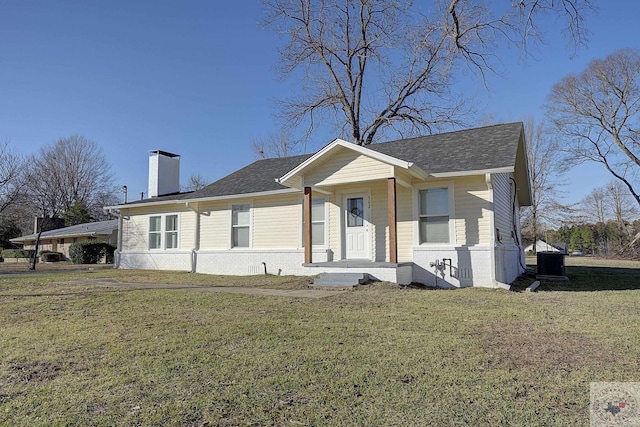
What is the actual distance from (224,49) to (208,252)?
794 centimetres

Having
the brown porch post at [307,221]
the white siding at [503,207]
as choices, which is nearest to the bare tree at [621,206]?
the white siding at [503,207]

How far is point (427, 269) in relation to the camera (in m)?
10.8

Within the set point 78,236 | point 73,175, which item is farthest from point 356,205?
point 73,175

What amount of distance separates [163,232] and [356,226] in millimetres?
8886

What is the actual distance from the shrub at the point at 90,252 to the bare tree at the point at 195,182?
77.9 ft

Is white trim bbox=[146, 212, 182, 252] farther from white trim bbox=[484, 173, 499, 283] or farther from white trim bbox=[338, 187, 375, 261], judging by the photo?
white trim bbox=[484, 173, 499, 283]

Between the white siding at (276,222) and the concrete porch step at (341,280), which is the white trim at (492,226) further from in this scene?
the white siding at (276,222)

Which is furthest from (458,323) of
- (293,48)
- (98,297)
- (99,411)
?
(293,48)

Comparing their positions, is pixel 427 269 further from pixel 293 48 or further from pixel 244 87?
pixel 293 48

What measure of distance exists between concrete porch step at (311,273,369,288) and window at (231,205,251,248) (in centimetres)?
453

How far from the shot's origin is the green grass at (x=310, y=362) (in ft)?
9.56

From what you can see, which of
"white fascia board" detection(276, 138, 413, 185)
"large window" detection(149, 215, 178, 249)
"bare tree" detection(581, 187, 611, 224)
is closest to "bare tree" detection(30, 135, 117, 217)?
Answer: "large window" detection(149, 215, 178, 249)

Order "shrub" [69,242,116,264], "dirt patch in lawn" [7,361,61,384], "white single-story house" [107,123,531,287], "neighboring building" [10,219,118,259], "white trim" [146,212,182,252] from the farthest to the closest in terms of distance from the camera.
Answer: "neighboring building" [10,219,118,259] < "shrub" [69,242,116,264] < "white trim" [146,212,182,252] < "white single-story house" [107,123,531,287] < "dirt patch in lawn" [7,361,61,384]

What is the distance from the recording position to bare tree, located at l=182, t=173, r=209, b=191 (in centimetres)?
5044
